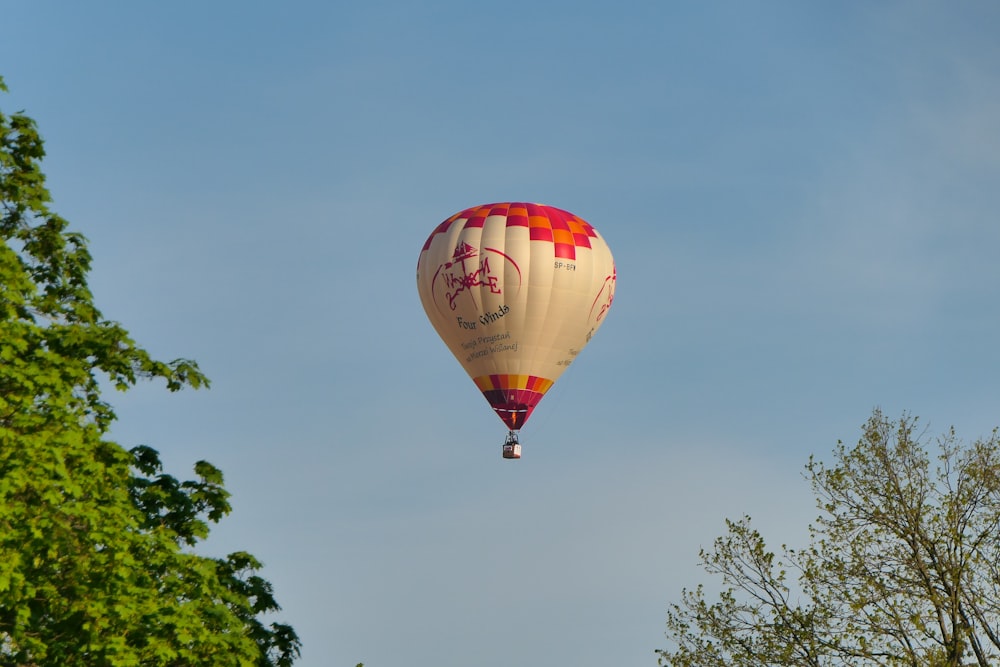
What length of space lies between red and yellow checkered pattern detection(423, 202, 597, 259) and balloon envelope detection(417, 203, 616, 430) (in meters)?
0.04

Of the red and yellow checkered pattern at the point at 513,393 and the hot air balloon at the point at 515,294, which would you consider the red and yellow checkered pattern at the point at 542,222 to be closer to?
the hot air balloon at the point at 515,294

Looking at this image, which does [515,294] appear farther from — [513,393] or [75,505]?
[75,505]

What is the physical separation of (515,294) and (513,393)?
505 cm

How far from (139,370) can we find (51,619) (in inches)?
204

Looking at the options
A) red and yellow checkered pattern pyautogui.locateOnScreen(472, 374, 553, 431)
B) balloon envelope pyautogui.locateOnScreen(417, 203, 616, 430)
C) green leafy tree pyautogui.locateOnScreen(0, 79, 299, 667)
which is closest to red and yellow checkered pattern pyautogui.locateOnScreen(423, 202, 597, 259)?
balloon envelope pyautogui.locateOnScreen(417, 203, 616, 430)

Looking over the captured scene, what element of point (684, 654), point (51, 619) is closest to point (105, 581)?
point (51, 619)

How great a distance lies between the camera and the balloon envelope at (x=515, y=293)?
64688 mm

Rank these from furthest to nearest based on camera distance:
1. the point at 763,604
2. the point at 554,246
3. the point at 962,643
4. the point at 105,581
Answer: the point at 554,246 → the point at 763,604 → the point at 962,643 → the point at 105,581

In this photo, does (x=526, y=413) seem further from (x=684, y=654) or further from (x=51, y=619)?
(x=51, y=619)

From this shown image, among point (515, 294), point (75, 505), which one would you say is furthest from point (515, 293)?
point (75, 505)

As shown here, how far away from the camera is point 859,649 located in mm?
30250

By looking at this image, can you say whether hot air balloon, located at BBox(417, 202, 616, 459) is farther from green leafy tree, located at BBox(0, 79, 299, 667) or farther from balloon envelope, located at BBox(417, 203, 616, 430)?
green leafy tree, located at BBox(0, 79, 299, 667)

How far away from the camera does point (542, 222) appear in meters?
65.4

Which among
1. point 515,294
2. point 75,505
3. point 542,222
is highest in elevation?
point 542,222
